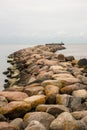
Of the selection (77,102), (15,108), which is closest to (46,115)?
(15,108)

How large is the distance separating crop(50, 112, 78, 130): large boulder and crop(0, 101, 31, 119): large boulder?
4.67 feet

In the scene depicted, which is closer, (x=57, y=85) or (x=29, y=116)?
(x=29, y=116)

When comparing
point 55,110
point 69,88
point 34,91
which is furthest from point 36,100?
point 69,88

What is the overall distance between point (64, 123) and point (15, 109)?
1.71 metres

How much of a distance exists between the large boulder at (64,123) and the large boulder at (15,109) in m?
1.42

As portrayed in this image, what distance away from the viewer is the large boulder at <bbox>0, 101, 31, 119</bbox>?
7785mm

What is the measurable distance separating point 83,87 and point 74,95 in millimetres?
1156

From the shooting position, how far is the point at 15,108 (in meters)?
7.88

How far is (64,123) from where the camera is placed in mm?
6574

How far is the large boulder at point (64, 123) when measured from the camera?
6523 millimetres

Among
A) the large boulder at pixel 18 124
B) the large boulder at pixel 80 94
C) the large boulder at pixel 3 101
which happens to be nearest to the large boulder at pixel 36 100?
the large boulder at pixel 3 101

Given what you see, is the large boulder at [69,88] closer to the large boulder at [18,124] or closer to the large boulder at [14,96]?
the large boulder at [14,96]

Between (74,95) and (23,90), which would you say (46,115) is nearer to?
(74,95)

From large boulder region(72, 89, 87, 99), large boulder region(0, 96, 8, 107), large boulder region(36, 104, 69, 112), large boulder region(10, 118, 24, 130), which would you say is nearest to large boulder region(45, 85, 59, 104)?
large boulder region(72, 89, 87, 99)
